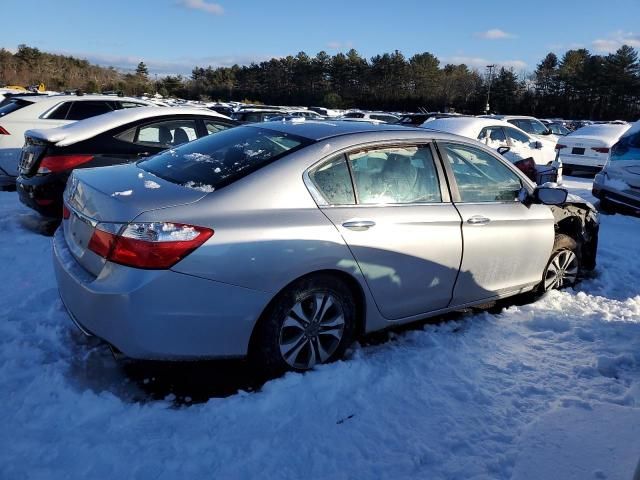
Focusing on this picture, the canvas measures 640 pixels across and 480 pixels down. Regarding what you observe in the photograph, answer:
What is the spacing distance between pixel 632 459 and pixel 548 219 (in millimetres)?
2387

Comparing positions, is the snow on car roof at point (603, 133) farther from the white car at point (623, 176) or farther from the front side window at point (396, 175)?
the front side window at point (396, 175)

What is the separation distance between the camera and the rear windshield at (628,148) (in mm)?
8218

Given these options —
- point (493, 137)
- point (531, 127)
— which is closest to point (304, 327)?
point (493, 137)

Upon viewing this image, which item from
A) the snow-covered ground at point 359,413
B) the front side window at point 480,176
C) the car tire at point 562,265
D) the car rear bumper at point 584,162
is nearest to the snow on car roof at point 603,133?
the car rear bumper at point 584,162

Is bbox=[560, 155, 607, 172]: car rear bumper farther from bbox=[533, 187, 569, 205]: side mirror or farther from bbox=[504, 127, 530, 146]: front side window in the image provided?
bbox=[533, 187, 569, 205]: side mirror

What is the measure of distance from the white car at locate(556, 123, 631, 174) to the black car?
11.1 meters

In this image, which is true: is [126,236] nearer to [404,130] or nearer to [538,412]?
[404,130]

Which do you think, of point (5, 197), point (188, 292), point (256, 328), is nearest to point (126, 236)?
point (188, 292)

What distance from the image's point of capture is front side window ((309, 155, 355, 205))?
3.20 meters

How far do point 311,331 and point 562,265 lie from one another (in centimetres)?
283

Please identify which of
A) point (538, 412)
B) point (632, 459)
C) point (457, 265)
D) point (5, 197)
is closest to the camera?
point (632, 459)

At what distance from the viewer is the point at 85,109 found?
8844mm

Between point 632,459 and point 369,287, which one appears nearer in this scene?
point 632,459

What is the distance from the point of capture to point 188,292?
2672 mm
